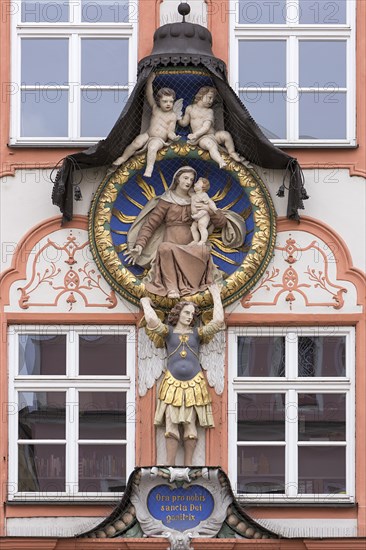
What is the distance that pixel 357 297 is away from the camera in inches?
796

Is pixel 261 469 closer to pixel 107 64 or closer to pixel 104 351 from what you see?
pixel 104 351

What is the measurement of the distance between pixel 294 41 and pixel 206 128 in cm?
124

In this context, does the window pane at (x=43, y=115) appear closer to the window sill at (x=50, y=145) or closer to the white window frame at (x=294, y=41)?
the window sill at (x=50, y=145)

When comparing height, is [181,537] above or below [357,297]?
below

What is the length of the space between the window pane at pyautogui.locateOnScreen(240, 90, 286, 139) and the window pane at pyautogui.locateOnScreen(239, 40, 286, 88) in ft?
0.31

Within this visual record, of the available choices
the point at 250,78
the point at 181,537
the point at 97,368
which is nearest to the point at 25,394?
the point at 97,368

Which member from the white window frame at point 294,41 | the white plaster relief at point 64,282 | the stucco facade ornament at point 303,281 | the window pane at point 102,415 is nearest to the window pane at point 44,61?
the white plaster relief at point 64,282

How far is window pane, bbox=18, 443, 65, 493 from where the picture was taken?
2011cm

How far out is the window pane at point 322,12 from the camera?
20.7 m

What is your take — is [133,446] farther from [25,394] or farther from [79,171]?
[79,171]

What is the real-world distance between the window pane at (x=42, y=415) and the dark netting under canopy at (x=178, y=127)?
1.62 metres

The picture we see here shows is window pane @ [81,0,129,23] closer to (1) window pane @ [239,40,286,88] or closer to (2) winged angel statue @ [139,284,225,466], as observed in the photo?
(1) window pane @ [239,40,286,88]

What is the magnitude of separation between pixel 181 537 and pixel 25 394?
197 cm

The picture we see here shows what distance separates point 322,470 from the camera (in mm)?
20109
